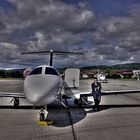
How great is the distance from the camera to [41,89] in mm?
9586

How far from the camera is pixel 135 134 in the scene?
829 cm

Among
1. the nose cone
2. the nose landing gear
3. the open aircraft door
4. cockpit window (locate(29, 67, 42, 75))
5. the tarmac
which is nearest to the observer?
the tarmac

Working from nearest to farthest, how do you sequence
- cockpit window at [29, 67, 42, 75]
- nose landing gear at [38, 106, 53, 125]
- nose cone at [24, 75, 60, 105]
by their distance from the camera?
nose cone at [24, 75, 60, 105]
nose landing gear at [38, 106, 53, 125]
cockpit window at [29, 67, 42, 75]

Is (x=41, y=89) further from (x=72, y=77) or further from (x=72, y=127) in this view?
(x=72, y=77)

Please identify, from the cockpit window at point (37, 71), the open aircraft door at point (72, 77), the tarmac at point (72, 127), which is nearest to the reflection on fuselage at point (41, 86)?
the cockpit window at point (37, 71)

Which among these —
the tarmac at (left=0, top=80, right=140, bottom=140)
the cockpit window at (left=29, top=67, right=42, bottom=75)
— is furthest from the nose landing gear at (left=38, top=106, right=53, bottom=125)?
the cockpit window at (left=29, top=67, right=42, bottom=75)

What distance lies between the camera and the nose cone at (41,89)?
9422mm

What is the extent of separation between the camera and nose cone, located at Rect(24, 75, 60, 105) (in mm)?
9422

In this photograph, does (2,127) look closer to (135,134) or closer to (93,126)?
(93,126)

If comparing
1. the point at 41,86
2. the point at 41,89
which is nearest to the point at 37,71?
the point at 41,86

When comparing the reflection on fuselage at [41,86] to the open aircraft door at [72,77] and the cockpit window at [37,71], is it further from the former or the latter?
the open aircraft door at [72,77]

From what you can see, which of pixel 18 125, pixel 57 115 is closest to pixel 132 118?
pixel 57 115

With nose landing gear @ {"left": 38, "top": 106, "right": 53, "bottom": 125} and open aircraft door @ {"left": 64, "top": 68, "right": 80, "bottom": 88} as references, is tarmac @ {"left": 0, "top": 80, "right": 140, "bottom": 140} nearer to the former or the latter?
nose landing gear @ {"left": 38, "top": 106, "right": 53, "bottom": 125}

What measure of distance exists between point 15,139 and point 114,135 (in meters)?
3.04
